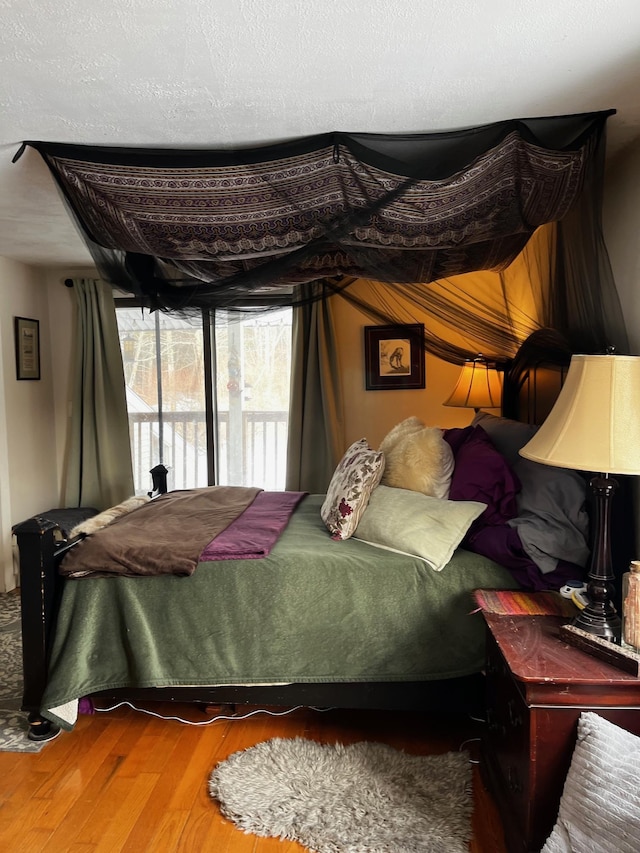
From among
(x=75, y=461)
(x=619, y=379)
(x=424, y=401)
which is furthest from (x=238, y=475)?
(x=619, y=379)

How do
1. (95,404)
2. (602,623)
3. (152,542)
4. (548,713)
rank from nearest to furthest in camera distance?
(548,713)
(602,623)
(152,542)
(95,404)

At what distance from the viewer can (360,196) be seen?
2.01m

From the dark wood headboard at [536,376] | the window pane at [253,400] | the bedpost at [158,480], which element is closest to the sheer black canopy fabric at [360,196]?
the dark wood headboard at [536,376]

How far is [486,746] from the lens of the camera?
2.07 m

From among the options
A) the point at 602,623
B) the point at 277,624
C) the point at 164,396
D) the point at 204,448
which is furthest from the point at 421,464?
the point at 164,396

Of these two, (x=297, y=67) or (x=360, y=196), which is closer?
(x=297, y=67)

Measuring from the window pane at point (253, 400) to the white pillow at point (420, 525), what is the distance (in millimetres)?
2132

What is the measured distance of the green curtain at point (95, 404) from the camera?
4465 millimetres

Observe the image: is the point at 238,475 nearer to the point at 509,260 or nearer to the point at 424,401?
the point at 424,401

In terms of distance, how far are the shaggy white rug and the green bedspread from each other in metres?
0.26

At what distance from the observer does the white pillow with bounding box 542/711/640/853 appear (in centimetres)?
133

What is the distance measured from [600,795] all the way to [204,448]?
3687 millimetres

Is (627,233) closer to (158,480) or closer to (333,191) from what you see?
(333,191)

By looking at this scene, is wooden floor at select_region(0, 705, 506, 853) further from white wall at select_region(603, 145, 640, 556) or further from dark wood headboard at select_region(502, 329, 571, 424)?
dark wood headboard at select_region(502, 329, 571, 424)
